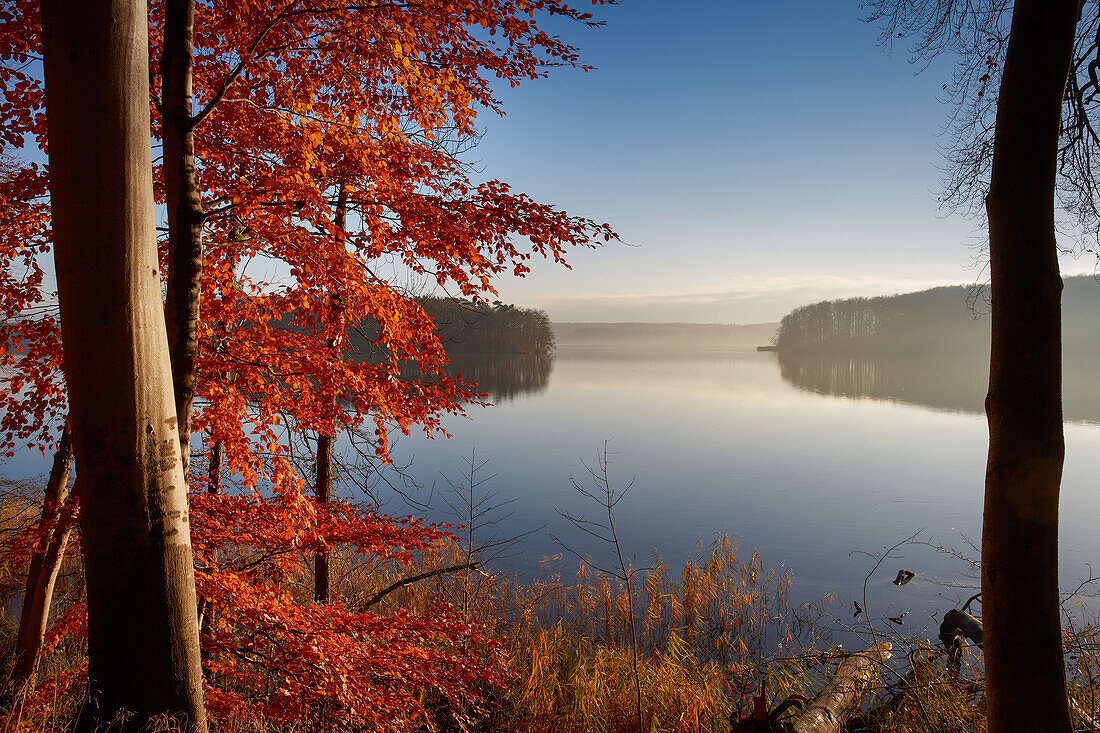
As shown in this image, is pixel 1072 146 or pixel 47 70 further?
pixel 1072 146

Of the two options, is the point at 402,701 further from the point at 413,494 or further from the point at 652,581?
the point at 413,494

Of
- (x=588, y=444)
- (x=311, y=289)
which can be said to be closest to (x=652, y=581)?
(x=311, y=289)

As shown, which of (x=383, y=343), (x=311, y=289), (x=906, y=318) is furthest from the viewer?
(x=906, y=318)

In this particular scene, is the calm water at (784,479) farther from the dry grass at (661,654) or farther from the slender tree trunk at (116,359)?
the slender tree trunk at (116,359)

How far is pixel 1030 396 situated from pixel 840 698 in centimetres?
386

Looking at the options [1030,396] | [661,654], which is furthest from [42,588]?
[1030,396]

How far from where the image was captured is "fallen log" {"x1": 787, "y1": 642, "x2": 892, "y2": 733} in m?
4.66

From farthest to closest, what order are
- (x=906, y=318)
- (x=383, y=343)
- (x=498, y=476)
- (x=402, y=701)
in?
(x=906, y=318)
(x=498, y=476)
(x=383, y=343)
(x=402, y=701)

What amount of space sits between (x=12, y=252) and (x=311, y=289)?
2129mm

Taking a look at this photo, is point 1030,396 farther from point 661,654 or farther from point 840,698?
point 661,654

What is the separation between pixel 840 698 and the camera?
5312 mm

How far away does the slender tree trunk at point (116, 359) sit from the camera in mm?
2240

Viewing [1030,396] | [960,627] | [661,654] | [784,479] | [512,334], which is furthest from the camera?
[512,334]

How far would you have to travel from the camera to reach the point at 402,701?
4.34 m
